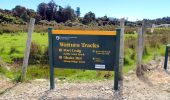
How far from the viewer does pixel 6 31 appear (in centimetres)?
3209

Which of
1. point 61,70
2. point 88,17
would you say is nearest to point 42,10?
point 88,17

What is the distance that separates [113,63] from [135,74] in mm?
2486

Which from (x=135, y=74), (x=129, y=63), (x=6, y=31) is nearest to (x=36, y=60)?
(x=129, y=63)

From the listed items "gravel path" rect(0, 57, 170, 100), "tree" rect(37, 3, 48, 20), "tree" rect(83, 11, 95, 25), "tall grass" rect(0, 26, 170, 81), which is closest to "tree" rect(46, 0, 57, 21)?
"tree" rect(37, 3, 48, 20)

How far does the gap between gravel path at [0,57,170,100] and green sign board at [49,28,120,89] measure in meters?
0.59

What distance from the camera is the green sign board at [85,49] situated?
A: 9.00 meters

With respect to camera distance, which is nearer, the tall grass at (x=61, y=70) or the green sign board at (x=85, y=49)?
the green sign board at (x=85, y=49)

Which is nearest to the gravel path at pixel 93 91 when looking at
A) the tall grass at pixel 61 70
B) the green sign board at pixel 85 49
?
the green sign board at pixel 85 49

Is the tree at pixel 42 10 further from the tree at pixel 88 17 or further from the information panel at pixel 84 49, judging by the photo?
the information panel at pixel 84 49

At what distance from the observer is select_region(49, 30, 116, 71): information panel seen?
29.6 ft

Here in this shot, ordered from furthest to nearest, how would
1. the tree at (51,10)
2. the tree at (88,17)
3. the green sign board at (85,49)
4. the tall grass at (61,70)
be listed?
the tree at (51,10) < the tree at (88,17) < the tall grass at (61,70) < the green sign board at (85,49)

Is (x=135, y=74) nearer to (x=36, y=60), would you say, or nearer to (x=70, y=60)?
(x=70, y=60)

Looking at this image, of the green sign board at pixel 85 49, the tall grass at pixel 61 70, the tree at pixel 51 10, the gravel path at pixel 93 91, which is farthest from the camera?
the tree at pixel 51 10

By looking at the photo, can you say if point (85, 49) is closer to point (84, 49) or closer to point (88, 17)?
point (84, 49)
